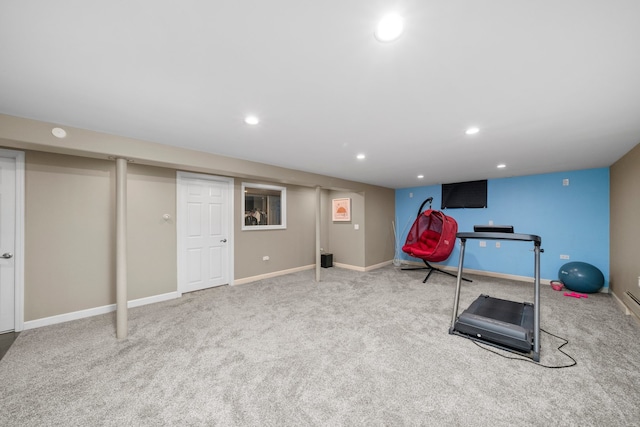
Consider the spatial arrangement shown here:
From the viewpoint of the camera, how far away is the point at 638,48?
131cm

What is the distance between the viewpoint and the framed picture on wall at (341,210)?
6340mm

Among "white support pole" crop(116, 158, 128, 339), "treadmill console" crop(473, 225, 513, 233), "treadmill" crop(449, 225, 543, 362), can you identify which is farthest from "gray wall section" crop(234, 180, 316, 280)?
"treadmill console" crop(473, 225, 513, 233)

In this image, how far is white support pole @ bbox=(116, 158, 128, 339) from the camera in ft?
8.86

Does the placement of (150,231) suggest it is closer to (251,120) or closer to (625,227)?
(251,120)

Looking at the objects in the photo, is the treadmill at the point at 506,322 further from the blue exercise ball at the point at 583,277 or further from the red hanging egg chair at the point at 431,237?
the red hanging egg chair at the point at 431,237

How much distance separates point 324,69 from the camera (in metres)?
1.51

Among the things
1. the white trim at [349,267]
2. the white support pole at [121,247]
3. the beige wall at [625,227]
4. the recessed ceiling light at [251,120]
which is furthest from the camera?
the white trim at [349,267]

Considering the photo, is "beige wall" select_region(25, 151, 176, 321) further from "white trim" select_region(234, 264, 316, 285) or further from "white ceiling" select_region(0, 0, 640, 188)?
"white trim" select_region(234, 264, 316, 285)

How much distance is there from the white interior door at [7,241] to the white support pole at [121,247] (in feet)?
4.20

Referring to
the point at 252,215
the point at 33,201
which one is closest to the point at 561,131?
the point at 252,215

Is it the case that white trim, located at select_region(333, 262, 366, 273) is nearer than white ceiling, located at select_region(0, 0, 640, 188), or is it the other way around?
white ceiling, located at select_region(0, 0, 640, 188)

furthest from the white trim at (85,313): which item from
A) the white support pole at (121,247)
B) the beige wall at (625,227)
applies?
the beige wall at (625,227)

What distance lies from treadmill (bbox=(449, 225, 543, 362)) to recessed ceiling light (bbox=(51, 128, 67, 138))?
14.4ft

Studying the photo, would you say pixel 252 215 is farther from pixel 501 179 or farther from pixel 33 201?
pixel 501 179
